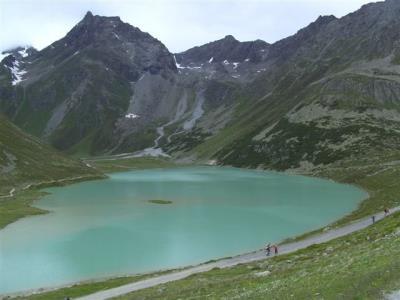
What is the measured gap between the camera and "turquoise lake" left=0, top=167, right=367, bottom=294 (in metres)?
65.5

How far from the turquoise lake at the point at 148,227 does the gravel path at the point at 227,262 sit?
17.8ft

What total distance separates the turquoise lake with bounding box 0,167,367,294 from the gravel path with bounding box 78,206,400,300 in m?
5.41

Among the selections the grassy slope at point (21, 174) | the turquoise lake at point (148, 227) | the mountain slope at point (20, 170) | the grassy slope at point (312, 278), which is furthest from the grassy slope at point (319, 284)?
the mountain slope at point (20, 170)

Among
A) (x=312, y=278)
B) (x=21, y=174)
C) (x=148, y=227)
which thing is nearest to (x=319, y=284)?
(x=312, y=278)

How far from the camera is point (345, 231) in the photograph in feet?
245

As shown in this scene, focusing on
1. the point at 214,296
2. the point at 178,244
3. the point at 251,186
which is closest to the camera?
the point at 214,296

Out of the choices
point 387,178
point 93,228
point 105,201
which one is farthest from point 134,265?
point 387,178

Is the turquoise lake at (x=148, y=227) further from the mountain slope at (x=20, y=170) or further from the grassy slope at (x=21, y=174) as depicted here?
the mountain slope at (x=20, y=170)

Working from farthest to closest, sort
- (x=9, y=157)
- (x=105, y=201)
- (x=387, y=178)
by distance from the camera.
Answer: (x=9, y=157) < (x=387, y=178) < (x=105, y=201)

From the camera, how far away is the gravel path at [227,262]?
49562mm

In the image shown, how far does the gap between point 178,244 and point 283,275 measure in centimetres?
3902

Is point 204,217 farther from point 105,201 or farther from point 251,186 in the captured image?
point 251,186

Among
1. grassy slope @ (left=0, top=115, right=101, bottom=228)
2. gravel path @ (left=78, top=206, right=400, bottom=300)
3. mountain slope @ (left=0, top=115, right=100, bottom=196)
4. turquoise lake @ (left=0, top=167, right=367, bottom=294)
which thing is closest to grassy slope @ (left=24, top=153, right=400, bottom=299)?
gravel path @ (left=78, top=206, right=400, bottom=300)

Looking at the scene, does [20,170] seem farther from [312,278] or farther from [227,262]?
[312,278]
